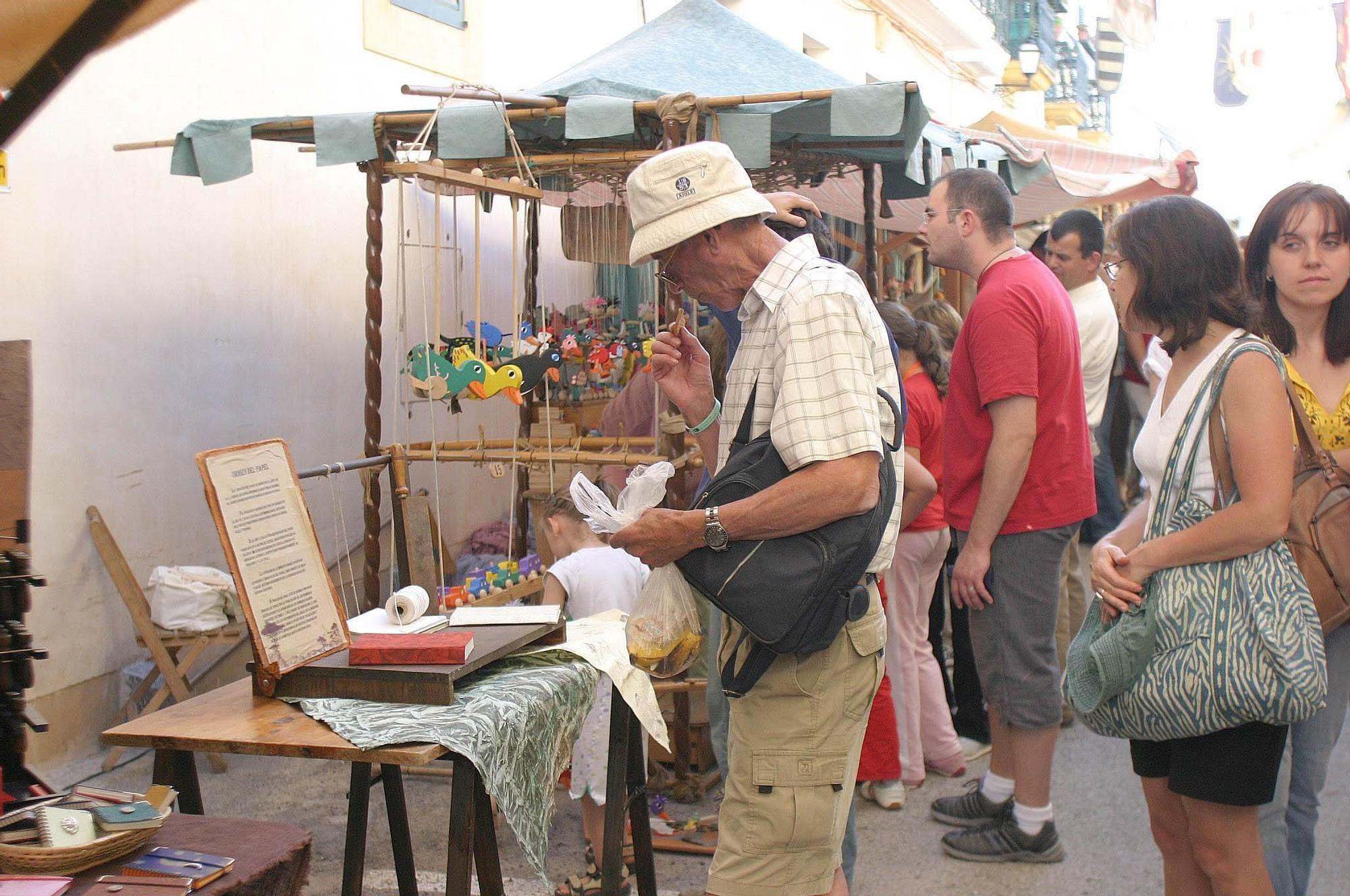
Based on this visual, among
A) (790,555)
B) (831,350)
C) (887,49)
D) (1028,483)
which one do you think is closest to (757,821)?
(790,555)

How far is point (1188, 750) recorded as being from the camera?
2223 mm

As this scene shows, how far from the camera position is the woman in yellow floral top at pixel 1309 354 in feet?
8.11

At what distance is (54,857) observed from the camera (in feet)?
5.07

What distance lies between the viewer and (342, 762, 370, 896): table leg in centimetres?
282

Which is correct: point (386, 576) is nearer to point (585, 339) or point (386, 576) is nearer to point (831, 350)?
point (585, 339)

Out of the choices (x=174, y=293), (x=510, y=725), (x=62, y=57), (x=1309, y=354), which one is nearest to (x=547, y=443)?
(x=174, y=293)

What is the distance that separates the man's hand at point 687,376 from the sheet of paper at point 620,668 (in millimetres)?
560

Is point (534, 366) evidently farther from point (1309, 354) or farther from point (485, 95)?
point (1309, 354)

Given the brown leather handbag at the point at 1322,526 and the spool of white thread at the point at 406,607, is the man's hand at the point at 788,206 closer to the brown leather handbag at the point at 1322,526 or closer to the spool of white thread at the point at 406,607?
the brown leather handbag at the point at 1322,526

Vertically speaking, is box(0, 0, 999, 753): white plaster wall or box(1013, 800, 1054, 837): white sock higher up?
box(0, 0, 999, 753): white plaster wall

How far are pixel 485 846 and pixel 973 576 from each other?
5.44ft

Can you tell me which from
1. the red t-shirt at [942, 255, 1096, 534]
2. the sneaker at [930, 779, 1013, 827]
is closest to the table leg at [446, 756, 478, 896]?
the red t-shirt at [942, 255, 1096, 534]

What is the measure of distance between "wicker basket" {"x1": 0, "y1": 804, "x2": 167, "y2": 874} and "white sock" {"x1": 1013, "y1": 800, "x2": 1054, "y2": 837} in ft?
9.24

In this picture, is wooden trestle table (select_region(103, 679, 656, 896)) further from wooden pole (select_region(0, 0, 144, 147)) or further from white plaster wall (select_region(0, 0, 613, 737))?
white plaster wall (select_region(0, 0, 613, 737))
